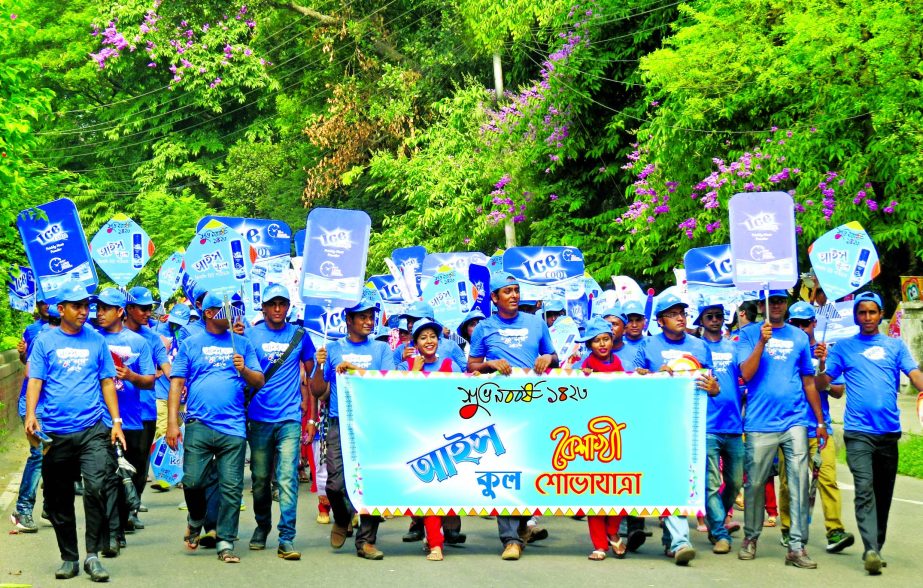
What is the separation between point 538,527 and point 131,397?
3.44 meters

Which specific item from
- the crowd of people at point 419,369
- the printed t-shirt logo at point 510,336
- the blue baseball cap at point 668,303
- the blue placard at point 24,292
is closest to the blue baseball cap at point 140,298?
the crowd of people at point 419,369

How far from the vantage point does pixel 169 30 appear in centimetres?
4391

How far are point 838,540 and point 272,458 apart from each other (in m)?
4.25

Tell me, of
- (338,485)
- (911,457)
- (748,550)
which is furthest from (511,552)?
(911,457)

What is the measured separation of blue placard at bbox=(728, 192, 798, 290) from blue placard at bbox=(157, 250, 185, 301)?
9.55 m

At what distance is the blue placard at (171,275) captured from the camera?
Result: 59.4 feet

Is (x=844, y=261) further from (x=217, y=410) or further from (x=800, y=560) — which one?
(x=217, y=410)

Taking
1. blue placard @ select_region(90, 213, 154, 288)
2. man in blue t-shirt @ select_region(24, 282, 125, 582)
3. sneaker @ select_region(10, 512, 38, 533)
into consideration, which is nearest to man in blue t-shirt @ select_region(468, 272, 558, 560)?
man in blue t-shirt @ select_region(24, 282, 125, 582)

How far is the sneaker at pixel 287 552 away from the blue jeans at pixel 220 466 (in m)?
0.34

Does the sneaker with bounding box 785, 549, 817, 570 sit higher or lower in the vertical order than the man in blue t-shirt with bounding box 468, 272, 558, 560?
lower

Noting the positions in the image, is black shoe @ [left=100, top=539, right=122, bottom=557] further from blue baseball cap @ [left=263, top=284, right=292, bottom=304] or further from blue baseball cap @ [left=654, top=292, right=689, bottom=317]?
blue baseball cap @ [left=654, top=292, right=689, bottom=317]

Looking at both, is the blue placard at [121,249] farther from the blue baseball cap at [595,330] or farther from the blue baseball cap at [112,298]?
the blue baseball cap at [595,330]

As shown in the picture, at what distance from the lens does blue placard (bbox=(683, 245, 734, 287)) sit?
13.7 meters

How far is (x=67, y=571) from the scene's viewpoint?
9.42 metres
